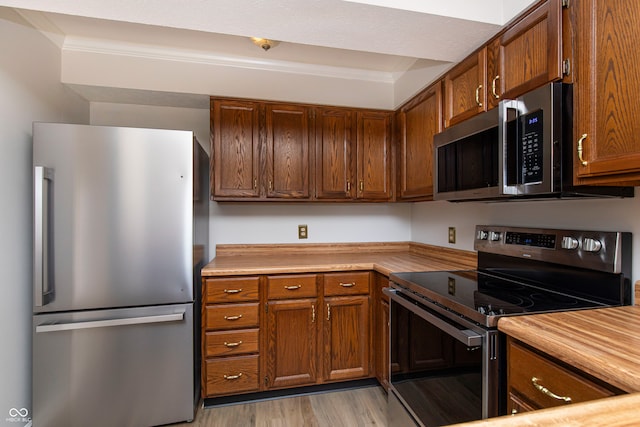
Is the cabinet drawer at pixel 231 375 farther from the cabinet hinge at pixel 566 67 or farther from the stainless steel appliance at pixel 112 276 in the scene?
the cabinet hinge at pixel 566 67

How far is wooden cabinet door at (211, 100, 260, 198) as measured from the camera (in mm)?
2186

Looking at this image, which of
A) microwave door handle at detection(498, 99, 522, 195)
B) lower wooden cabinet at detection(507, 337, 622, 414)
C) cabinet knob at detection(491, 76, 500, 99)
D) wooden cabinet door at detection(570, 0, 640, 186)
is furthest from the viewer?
cabinet knob at detection(491, 76, 500, 99)

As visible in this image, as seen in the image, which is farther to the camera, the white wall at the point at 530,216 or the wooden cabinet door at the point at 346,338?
the wooden cabinet door at the point at 346,338

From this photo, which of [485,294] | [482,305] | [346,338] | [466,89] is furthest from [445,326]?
[466,89]

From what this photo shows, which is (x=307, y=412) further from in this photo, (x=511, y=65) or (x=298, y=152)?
(x=511, y=65)

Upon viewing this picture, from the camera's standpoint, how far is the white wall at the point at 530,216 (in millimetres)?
1187

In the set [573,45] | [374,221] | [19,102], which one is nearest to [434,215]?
[374,221]

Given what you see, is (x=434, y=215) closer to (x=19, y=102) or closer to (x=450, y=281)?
(x=450, y=281)

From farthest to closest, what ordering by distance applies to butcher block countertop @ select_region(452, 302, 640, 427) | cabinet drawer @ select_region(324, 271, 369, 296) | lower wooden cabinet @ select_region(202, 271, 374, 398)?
cabinet drawer @ select_region(324, 271, 369, 296), lower wooden cabinet @ select_region(202, 271, 374, 398), butcher block countertop @ select_region(452, 302, 640, 427)

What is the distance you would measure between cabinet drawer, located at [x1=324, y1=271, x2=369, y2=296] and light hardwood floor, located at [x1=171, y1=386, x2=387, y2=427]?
667 mm

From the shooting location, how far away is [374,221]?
278 centimetres

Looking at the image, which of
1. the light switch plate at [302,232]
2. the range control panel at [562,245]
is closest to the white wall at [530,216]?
the range control panel at [562,245]

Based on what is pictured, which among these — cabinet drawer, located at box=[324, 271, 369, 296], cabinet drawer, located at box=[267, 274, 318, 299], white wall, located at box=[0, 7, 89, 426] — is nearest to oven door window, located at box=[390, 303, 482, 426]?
cabinet drawer, located at box=[324, 271, 369, 296]

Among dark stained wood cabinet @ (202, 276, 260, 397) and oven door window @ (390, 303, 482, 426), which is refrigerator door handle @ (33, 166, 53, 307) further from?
oven door window @ (390, 303, 482, 426)
